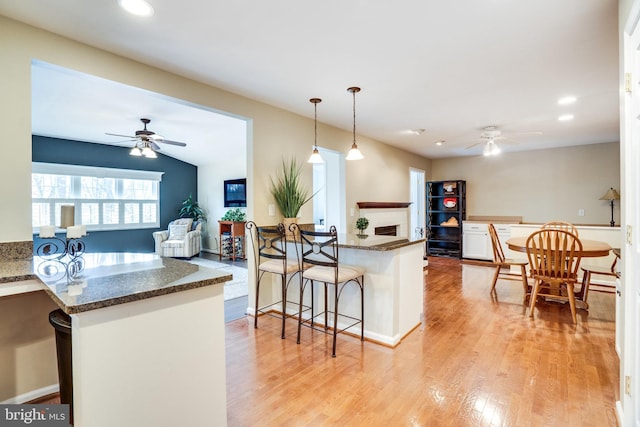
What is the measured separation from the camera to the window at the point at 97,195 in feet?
19.9

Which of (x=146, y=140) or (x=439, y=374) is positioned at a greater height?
(x=146, y=140)

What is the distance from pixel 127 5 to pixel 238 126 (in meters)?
3.80

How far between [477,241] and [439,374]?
5.08m

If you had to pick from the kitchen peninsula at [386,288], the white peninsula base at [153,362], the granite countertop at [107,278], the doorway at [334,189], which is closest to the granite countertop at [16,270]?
the granite countertop at [107,278]

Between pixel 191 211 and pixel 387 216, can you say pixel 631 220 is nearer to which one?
pixel 387 216

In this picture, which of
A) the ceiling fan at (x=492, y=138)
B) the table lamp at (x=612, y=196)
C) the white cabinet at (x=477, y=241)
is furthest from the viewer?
the white cabinet at (x=477, y=241)

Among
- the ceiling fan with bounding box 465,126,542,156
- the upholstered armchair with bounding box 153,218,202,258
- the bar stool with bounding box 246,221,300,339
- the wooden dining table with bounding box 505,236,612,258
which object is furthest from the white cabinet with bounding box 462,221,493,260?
the upholstered armchair with bounding box 153,218,202,258

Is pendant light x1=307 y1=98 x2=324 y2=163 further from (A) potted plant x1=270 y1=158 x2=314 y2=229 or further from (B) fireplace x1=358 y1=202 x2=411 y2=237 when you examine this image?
(B) fireplace x1=358 y1=202 x2=411 y2=237

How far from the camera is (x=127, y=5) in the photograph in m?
1.82

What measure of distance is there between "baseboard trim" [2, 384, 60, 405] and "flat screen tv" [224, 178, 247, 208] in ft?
17.9

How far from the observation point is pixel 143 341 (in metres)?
1.30

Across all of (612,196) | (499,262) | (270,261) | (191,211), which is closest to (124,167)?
(191,211)

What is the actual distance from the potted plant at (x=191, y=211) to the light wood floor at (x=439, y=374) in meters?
5.38

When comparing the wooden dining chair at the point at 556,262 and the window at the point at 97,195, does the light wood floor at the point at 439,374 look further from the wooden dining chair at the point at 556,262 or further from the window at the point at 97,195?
the window at the point at 97,195
